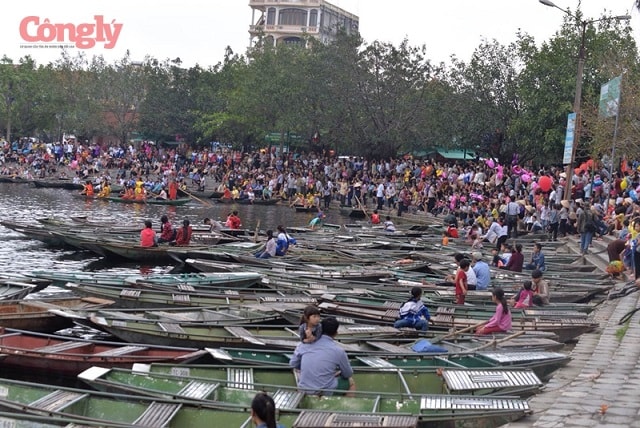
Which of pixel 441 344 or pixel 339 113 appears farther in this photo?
pixel 339 113

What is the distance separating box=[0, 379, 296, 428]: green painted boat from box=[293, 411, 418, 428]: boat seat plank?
426 mm

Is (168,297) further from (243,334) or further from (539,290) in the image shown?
(539,290)

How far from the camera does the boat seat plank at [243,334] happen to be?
15.0m

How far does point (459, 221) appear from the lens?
39.4 meters

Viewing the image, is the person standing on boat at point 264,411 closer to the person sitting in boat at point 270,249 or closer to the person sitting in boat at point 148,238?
the person sitting in boat at point 270,249

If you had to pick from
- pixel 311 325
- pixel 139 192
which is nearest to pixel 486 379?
pixel 311 325

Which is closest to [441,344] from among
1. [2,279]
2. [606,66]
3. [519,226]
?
[2,279]

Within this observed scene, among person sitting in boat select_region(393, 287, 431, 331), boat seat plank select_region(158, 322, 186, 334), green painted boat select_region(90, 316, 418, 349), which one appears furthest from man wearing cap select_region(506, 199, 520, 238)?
boat seat plank select_region(158, 322, 186, 334)

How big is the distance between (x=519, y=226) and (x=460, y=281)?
54.0ft

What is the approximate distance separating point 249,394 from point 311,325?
5.06 feet

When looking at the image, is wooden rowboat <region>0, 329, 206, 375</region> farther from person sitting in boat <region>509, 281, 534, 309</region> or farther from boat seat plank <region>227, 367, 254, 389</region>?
person sitting in boat <region>509, 281, 534, 309</region>

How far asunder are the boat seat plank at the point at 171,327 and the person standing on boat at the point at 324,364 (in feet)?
17.0

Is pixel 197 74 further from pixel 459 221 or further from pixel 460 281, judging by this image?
pixel 460 281

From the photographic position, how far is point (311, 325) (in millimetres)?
10477
